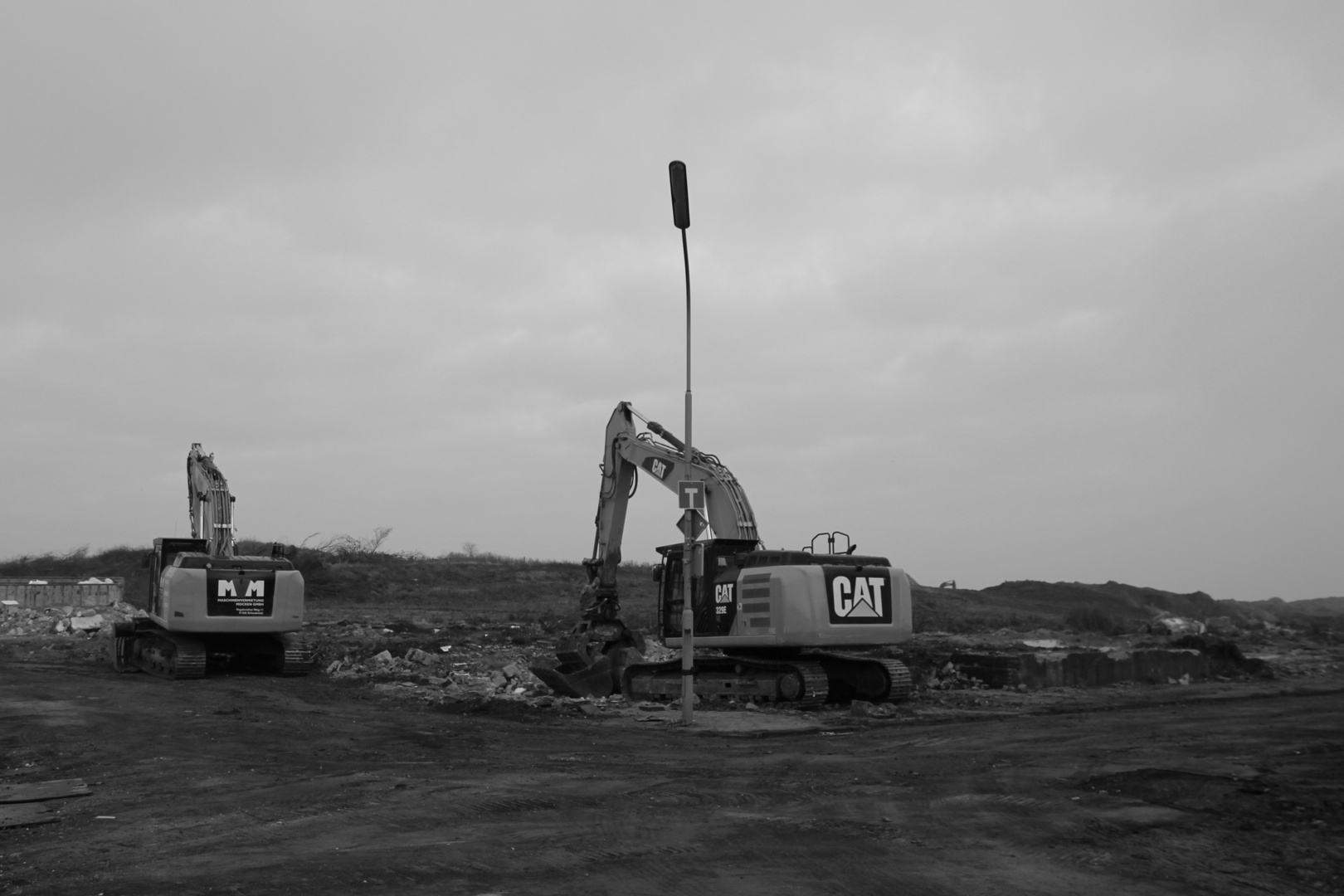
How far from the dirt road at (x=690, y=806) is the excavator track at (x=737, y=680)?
1776 millimetres

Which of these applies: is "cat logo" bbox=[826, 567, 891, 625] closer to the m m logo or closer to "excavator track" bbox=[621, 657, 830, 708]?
"excavator track" bbox=[621, 657, 830, 708]

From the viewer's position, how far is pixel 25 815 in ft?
29.6

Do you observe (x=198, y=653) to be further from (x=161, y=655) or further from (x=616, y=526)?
(x=616, y=526)

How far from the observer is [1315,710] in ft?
51.1

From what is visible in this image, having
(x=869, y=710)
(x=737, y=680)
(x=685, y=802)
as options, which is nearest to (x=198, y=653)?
(x=737, y=680)

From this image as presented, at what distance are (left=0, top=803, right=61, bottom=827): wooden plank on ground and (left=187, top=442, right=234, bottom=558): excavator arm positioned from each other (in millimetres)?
15716

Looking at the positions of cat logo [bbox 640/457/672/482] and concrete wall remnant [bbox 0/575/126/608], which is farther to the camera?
concrete wall remnant [bbox 0/575/126/608]

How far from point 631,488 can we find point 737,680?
180 inches

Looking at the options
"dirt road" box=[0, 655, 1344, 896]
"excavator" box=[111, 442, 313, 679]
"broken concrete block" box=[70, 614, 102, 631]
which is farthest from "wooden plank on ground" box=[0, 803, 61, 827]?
"broken concrete block" box=[70, 614, 102, 631]

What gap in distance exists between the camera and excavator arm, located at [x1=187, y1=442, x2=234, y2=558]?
2512cm

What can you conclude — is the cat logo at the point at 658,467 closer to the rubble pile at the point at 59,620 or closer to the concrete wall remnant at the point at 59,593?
the rubble pile at the point at 59,620

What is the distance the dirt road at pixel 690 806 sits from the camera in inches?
265

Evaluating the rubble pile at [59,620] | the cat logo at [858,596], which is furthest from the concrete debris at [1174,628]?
the rubble pile at [59,620]

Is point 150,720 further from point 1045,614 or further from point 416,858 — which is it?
point 1045,614
